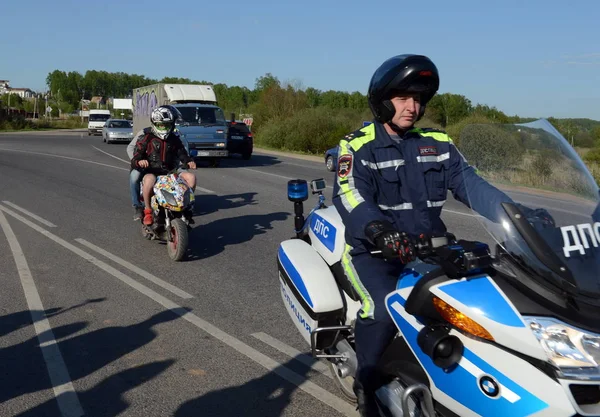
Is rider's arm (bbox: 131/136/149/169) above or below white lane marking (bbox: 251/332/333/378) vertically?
above

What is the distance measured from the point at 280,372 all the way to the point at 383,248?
204 centimetres

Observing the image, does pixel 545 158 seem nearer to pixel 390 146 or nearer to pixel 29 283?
pixel 390 146

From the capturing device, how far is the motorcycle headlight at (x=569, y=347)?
94.6 inches

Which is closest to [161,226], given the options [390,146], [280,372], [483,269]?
[280,372]

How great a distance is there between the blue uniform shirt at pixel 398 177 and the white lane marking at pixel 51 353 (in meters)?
2.04

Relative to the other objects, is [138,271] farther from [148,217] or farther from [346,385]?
[346,385]

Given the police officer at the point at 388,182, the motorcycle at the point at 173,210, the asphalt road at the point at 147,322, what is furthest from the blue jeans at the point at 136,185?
the police officer at the point at 388,182

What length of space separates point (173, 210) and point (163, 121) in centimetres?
151

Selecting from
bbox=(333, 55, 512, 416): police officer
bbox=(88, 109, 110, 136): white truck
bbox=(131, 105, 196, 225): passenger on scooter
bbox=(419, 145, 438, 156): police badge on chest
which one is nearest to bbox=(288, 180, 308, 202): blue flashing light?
bbox=(333, 55, 512, 416): police officer

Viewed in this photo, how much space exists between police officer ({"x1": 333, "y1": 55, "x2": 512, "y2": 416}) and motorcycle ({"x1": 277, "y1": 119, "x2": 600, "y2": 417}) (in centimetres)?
12

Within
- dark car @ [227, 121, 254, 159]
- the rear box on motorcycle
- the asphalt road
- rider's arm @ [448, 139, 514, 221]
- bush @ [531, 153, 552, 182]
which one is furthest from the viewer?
dark car @ [227, 121, 254, 159]

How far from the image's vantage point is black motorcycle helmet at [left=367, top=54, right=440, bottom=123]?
3.37m

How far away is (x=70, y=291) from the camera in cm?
677

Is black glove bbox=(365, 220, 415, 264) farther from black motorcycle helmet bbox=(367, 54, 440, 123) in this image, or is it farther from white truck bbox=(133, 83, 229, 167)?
white truck bbox=(133, 83, 229, 167)
